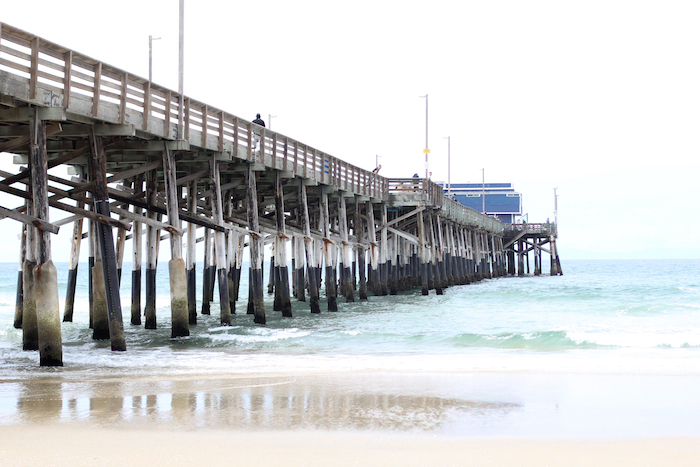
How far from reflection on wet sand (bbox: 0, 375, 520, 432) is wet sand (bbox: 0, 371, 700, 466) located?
13 millimetres

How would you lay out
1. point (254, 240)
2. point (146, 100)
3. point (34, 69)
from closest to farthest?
1. point (34, 69)
2. point (146, 100)
3. point (254, 240)

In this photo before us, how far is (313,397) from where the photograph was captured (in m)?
8.16

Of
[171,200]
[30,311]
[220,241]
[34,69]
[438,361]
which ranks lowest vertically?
[438,361]

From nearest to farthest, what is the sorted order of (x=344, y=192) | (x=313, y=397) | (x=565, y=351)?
(x=313, y=397) → (x=565, y=351) → (x=344, y=192)

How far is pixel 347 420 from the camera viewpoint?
22.6 feet

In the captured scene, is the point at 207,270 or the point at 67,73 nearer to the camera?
the point at 67,73

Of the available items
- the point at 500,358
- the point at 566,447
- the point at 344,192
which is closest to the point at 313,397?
the point at 566,447

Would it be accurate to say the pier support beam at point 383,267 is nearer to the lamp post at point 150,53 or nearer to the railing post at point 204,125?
the lamp post at point 150,53

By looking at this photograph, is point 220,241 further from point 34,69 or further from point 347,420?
point 347,420

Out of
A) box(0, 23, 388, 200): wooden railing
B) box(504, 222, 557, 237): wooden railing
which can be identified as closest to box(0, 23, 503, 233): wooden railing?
box(0, 23, 388, 200): wooden railing

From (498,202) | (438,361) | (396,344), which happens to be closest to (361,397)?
(438,361)

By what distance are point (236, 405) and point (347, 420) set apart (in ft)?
4.63

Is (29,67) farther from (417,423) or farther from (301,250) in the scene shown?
(301,250)

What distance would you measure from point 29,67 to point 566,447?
895 cm
